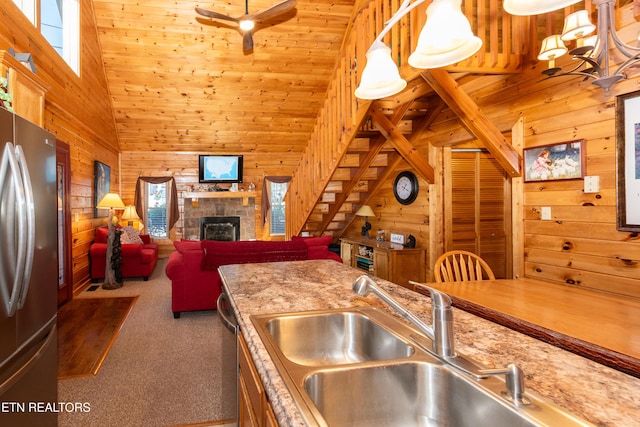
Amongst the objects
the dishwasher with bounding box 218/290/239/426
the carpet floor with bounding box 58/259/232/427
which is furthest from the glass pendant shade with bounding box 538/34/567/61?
the carpet floor with bounding box 58/259/232/427

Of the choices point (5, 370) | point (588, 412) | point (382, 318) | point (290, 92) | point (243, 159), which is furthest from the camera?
point (243, 159)

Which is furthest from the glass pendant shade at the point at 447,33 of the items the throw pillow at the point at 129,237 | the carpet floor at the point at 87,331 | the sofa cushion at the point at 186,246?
the throw pillow at the point at 129,237

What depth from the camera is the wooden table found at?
55.4 inches

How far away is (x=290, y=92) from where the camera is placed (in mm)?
7531

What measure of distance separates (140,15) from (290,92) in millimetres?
2830

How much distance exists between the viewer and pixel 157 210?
887cm

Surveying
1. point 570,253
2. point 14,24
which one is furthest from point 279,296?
point 14,24

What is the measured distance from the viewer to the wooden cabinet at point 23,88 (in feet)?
8.63

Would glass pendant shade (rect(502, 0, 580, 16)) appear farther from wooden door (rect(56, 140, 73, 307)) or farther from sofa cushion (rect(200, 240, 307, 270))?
wooden door (rect(56, 140, 73, 307))

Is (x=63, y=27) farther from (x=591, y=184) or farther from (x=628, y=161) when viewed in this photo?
(x=628, y=161)

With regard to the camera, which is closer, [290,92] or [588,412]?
[588,412]

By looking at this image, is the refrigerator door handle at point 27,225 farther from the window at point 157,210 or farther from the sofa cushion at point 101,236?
the window at point 157,210

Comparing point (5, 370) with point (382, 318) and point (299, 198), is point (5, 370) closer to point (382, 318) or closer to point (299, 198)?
point (382, 318)

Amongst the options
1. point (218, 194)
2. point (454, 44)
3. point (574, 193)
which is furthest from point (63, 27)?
point (574, 193)
